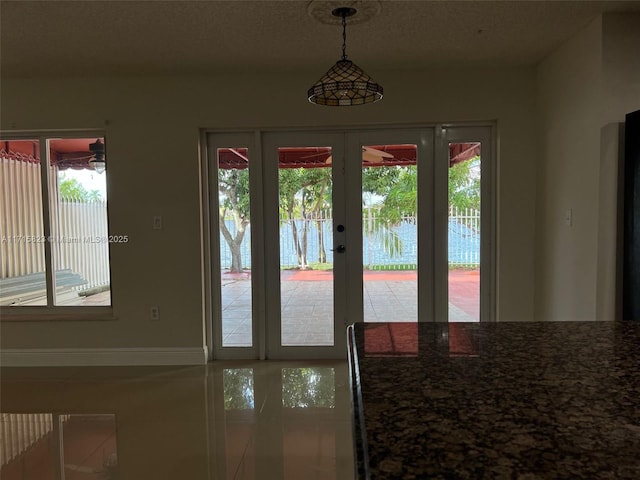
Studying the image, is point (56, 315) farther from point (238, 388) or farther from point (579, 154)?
point (579, 154)

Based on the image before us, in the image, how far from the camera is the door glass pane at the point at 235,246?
386 centimetres

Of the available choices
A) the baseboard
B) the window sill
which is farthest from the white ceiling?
the baseboard

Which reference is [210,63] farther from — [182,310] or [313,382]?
[313,382]

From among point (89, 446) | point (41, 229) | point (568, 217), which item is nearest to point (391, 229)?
point (568, 217)

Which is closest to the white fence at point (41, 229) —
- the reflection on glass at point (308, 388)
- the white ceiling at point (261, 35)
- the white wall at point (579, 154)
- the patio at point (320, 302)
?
the white ceiling at point (261, 35)

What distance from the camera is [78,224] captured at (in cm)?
391

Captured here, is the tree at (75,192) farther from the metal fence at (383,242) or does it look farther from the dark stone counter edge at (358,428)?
the dark stone counter edge at (358,428)

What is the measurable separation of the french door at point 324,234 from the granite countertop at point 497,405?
2.64m

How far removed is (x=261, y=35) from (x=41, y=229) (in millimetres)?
2630

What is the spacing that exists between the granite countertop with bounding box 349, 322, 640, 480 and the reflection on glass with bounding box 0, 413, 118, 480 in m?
1.87

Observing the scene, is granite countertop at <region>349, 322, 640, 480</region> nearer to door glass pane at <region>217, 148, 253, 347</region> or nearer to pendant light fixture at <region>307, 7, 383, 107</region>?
pendant light fixture at <region>307, 7, 383, 107</region>

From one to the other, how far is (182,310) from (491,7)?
314 cm

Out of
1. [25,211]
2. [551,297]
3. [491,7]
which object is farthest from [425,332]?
[25,211]

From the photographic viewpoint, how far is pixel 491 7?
2502mm
